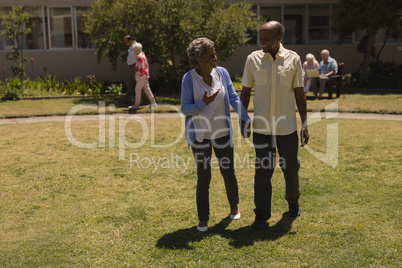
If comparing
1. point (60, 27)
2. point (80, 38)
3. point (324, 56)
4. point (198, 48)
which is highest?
point (60, 27)

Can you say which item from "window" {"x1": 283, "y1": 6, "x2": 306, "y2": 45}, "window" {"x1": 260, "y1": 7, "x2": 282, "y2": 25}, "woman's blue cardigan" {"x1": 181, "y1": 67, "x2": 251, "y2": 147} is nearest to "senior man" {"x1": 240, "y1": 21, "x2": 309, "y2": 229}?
"woman's blue cardigan" {"x1": 181, "y1": 67, "x2": 251, "y2": 147}

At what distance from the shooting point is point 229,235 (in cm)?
475

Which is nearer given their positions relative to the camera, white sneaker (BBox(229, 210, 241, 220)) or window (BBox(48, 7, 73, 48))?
white sneaker (BBox(229, 210, 241, 220))

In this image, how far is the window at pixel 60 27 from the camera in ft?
64.6

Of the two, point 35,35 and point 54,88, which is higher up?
point 35,35

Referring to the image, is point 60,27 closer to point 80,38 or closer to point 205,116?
point 80,38

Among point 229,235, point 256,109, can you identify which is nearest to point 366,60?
point 256,109

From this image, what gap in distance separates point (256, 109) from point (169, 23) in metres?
10.7

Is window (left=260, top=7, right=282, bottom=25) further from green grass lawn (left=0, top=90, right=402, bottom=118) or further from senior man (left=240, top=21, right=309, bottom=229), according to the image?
senior man (left=240, top=21, right=309, bottom=229)

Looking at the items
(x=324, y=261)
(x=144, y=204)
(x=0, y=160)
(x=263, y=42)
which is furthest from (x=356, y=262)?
(x=0, y=160)

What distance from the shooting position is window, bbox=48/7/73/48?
19703 mm

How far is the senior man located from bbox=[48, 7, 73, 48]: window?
1635 cm

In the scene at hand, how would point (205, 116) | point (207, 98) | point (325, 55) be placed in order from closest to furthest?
point (207, 98) → point (205, 116) → point (325, 55)

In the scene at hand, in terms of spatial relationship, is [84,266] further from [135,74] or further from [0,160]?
[135,74]
